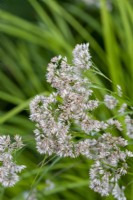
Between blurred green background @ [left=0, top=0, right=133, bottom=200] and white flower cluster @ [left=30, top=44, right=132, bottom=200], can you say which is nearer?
white flower cluster @ [left=30, top=44, right=132, bottom=200]

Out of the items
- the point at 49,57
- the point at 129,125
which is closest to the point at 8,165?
the point at 129,125

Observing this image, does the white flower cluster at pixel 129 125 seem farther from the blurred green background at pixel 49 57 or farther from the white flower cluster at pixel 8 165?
the blurred green background at pixel 49 57

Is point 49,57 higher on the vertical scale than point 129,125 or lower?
higher

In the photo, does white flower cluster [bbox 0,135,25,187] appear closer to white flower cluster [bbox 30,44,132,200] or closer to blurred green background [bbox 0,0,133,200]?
white flower cluster [bbox 30,44,132,200]

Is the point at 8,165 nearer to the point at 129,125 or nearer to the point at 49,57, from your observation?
the point at 129,125

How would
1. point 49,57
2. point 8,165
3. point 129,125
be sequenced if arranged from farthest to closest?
point 49,57 < point 129,125 < point 8,165

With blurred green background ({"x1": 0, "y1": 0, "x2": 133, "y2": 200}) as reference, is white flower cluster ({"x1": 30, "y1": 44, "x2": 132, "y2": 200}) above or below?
below

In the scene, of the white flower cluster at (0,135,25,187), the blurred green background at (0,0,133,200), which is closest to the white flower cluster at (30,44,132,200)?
the white flower cluster at (0,135,25,187)
